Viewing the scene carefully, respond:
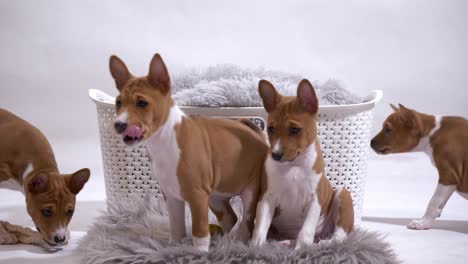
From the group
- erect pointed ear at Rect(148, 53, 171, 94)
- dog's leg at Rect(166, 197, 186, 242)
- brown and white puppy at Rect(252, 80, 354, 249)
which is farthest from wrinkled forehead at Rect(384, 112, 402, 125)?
erect pointed ear at Rect(148, 53, 171, 94)

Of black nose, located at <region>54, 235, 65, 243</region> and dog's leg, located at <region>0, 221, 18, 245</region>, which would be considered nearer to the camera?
black nose, located at <region>54, 235, 65, 243</region>

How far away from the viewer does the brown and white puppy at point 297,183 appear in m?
2.13

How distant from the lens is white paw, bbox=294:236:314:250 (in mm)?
2127

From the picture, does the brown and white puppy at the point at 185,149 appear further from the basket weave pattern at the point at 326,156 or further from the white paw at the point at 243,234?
the basket weave pattern at the point at 326,156

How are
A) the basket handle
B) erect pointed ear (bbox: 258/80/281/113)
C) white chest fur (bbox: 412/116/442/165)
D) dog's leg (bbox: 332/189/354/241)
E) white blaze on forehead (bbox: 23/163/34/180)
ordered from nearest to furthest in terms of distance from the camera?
erect pointed ear (bbox: 258/80/281/113)
dog's leg (bbox: 332/189/354/241)
white blaze on forehead (bbox: 23/163/34/180)
the basket handle
white chest fur (bbox: 412/116/442/165)

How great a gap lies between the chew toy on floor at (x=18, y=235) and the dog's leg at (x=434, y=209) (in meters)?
1.60

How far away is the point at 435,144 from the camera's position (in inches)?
115

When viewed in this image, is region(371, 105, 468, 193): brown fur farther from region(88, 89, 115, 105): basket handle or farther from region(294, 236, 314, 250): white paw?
region(88, 89, 115, 105): basket handle

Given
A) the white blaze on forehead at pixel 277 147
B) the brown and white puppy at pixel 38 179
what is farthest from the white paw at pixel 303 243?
the brown and white puppy at pixel 38 179

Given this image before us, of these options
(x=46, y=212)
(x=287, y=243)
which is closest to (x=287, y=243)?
(x=287, y=243)

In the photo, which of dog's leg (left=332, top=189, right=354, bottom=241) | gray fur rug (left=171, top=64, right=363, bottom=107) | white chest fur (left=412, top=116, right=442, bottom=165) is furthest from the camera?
white chest fur (left=412, top=116, right=442, bottom=165)

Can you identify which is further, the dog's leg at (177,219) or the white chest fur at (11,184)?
the white chest fur at (11,184)

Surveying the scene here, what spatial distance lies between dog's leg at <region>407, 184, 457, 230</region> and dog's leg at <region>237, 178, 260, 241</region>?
0.96 meters

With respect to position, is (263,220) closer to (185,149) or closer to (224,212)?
(224,212)
